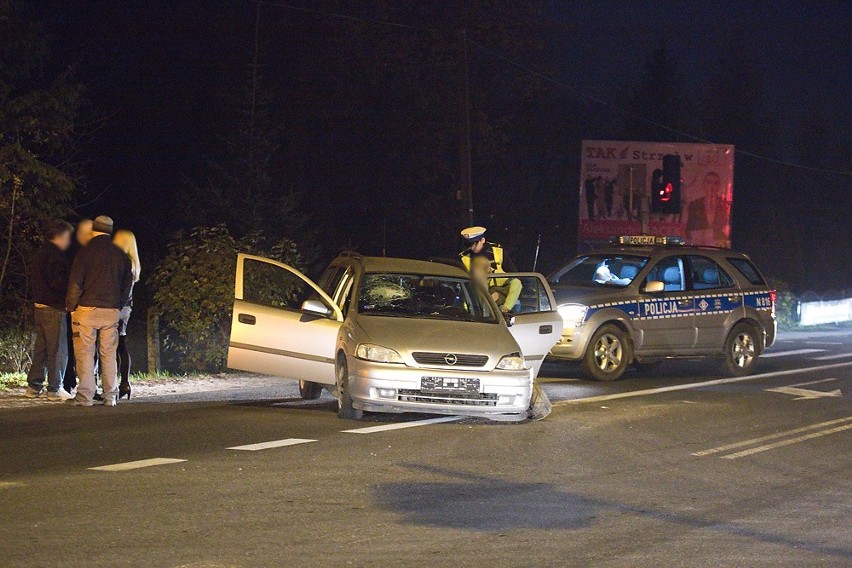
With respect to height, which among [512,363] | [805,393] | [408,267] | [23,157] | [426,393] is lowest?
[805,393]

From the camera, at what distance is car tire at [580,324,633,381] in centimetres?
1627

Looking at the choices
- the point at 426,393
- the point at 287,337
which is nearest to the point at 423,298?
the point at 287,337

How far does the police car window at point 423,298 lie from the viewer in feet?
40.5

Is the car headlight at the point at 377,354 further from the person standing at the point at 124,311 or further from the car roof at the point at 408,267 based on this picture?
the person standing at the point at 124,311

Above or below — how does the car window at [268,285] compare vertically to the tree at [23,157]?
below

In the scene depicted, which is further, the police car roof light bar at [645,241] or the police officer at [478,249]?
the police car roof light bar at [645,241]

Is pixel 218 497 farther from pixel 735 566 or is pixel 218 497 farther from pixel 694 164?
pixel 694 164

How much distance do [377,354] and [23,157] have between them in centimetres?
738

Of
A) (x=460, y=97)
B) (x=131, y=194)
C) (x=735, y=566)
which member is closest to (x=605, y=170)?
(x=460, y=97)

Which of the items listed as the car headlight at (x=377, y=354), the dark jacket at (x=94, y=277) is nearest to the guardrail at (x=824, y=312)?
the car headlight at (x=377, y=354)

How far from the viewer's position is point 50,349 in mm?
13023

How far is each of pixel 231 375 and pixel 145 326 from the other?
10.9 feet

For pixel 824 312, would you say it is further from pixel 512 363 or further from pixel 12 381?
pixel 12 381

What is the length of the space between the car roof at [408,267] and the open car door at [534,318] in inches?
28.7
